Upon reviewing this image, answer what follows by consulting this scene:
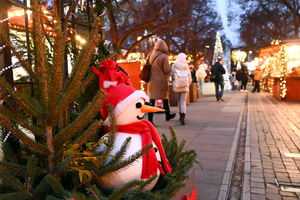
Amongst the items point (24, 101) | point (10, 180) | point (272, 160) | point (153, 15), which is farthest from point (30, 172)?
point (153, 15)

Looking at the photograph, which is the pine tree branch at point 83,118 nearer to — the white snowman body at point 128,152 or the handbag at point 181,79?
the white snowman body at point 128,152

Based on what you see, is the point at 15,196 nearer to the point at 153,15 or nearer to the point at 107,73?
the point at 107,73

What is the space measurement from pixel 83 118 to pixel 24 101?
11.0 inches

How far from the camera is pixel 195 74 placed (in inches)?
745

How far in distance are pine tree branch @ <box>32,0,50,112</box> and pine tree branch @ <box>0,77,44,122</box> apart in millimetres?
42

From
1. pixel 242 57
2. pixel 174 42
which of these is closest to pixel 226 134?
pixel 174 42

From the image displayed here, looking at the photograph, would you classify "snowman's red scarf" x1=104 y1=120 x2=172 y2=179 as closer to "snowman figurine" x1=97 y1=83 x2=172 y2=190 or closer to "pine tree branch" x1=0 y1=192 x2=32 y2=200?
"snowman figurine" x1=97 y1=83 x2=172 y2=190

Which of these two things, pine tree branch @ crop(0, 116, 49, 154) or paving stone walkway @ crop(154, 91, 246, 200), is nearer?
pine tree branch @ crop(0, 116, 49, 154)

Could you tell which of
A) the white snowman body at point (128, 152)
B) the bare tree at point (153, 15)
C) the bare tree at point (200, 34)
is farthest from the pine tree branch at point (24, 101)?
the bare tree at point (200, 34)

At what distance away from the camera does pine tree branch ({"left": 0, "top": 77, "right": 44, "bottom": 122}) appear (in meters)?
1.19

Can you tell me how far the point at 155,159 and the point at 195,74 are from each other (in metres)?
17.5

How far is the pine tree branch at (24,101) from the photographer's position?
119cm

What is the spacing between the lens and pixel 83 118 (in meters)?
1.37

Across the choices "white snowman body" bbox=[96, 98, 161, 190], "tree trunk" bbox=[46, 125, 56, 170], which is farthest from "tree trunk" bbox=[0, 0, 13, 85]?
"white snowman body" bbox=[96, 98, 161, 190]
